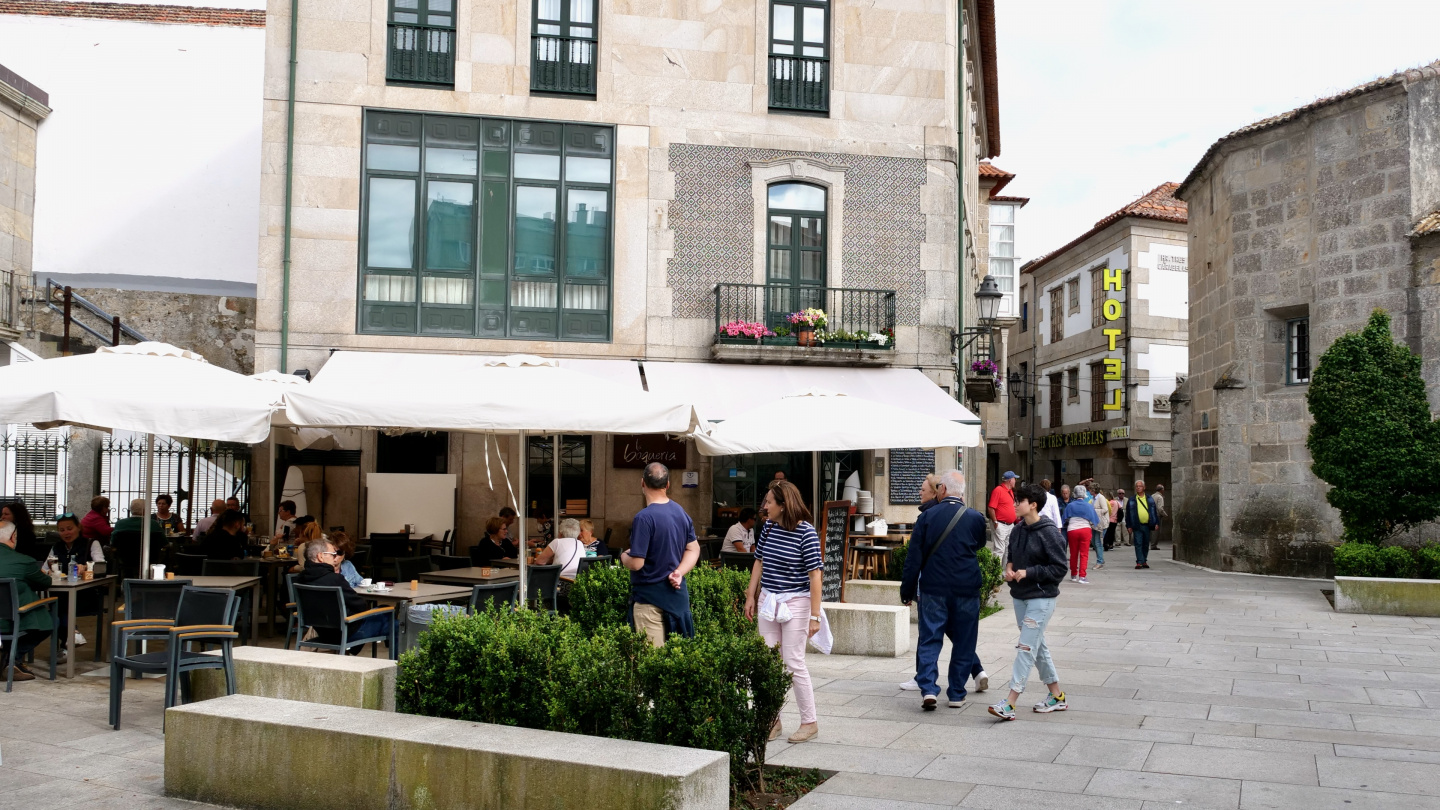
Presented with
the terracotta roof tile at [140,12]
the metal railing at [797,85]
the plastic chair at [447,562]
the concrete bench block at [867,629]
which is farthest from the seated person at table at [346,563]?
the terracotta roof tile at [140,12]

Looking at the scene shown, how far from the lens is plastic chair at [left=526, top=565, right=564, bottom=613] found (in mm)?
9867

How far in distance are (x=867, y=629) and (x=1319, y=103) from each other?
14.3m

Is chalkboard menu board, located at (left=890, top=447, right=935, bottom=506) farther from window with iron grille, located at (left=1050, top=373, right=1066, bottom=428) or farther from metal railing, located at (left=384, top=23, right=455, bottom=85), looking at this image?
window with iron grille, located at (left=1050, top=373, right=1066, bottom=428)

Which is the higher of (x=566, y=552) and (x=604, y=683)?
(x=566, y=552)

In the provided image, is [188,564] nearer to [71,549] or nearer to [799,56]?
[71,549]

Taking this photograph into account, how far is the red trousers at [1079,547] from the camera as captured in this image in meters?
19.0

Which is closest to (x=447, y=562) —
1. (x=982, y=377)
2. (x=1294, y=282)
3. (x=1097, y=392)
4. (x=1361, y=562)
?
(x=1361, y=562)

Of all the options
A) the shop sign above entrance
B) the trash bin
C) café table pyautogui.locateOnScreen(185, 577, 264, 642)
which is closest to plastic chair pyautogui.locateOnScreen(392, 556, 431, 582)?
café table pyautogui.locateOnScreen(185, 577, 264, 642)

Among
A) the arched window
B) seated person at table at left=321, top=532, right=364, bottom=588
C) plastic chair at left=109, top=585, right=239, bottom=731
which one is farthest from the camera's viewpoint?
the arched window

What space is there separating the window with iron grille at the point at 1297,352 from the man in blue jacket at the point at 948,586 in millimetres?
14859

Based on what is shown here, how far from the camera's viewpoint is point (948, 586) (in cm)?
825

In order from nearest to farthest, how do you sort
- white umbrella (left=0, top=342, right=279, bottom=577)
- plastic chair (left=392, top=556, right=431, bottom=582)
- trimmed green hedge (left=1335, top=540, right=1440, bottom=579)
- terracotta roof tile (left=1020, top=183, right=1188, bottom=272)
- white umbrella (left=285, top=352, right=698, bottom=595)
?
white umbrella (left=0, top=342, right=279, bottom=577)
white umbrella (left=285, top=352, right=698, bottom=595)
plastic chair (left=392, top=556, right=431, bottom=582)
trimmed green hedge (left=1335, top=540, right=1440, bottom=579)
terracotta roof tile (left=1020, top=183, right=1188, bottom=272)

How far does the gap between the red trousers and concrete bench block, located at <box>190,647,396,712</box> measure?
14.5 m

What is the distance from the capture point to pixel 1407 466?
15.3m
